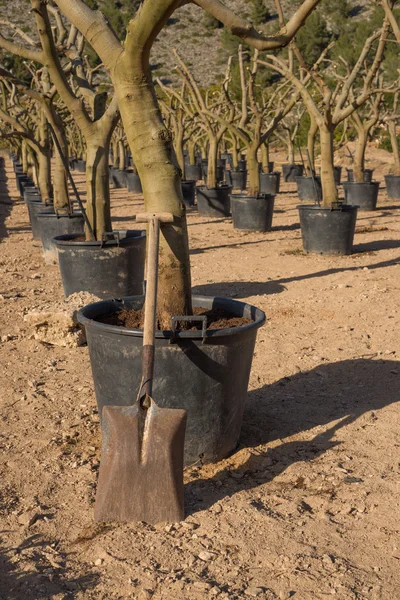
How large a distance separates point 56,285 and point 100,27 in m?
4.35

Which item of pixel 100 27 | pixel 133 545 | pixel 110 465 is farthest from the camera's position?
pixel 100 27

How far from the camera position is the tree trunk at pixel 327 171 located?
9.60m

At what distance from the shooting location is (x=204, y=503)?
2992 millimetres

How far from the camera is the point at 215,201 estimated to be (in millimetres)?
14539

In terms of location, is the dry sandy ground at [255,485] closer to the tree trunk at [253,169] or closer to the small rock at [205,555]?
the small rock at [205,555]

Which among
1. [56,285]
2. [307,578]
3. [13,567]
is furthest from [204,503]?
[56,285]

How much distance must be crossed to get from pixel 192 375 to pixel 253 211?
8822 millimetres

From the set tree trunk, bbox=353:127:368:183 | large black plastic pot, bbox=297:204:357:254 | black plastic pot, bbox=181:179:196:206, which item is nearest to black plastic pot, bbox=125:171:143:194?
black plastic pot, bbox=181:179:196:206

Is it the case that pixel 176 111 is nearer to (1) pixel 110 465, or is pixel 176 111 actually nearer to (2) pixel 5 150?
(1) pixel 110 465

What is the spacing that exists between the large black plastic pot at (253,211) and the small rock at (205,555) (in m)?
9.45

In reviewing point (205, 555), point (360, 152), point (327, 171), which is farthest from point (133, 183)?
point (205, 555)

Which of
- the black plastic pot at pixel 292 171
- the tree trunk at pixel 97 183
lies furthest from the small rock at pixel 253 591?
the black plastic pot at pixel 292 171

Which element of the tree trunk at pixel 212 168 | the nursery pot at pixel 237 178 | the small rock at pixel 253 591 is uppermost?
the tree trunk at pixel 212 168

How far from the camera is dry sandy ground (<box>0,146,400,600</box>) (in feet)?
8.09
